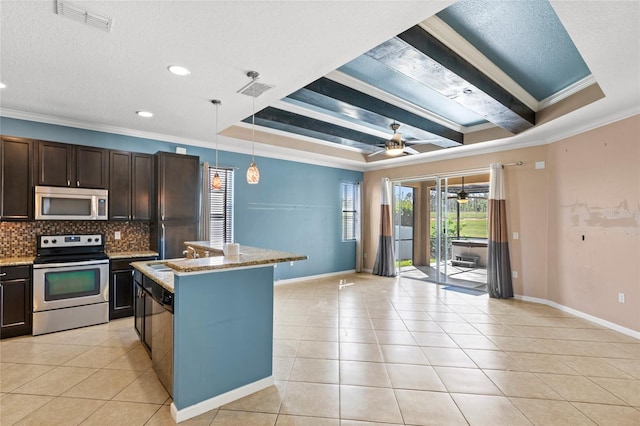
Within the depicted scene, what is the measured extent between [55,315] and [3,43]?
9.94 ft

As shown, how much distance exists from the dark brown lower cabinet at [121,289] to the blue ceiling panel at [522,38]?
4.73 metres

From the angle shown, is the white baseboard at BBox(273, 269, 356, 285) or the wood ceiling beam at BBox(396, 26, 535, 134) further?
the white baseboard at BBox(273, 269, 356, 285)

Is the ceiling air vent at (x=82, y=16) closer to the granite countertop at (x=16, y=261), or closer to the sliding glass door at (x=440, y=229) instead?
the granite countertop at (x=16, y=261)

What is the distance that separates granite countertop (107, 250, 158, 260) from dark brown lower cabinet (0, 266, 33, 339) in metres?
0.88

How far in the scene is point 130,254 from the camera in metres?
4.32

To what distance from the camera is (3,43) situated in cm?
232

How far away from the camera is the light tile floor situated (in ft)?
7.41

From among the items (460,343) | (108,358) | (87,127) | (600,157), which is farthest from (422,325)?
(87,127)

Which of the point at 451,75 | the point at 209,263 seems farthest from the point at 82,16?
the point at 451,75

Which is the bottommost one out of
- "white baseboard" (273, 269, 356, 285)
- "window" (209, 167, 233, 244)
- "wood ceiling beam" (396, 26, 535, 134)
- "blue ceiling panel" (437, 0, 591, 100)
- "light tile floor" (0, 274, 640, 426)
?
"light tile floor" (0, 274, 640, 426)

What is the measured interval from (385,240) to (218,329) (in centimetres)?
553

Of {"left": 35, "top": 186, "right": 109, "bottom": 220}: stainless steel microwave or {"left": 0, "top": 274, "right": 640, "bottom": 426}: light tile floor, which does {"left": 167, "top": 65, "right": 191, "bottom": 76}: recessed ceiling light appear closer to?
{"left": 35, "top": 186, "right": 109, "bottom": 220}: stainless steel microwave

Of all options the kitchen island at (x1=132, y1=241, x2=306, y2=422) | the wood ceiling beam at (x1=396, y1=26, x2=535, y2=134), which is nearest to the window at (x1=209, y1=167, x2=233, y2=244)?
the kitchen island at (x1=132, y1=241, x2=306, y2=422)

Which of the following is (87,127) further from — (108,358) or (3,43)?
(108,358)
